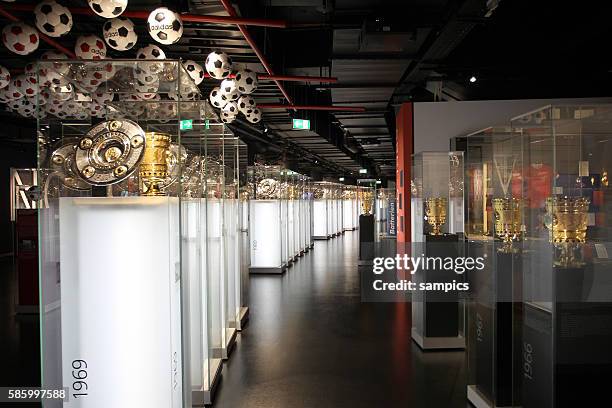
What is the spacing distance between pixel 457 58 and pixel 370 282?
479 cm

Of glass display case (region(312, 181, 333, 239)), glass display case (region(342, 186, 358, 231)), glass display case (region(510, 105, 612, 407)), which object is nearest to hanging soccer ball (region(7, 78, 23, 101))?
glass display case (region(510, 105, 612, 407))

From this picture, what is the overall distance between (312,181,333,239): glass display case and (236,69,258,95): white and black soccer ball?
15921 millimetres

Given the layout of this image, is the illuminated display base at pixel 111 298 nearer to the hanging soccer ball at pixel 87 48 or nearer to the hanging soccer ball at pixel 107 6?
the hanging soccer ball at pixel 107 6

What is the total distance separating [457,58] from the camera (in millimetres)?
10664

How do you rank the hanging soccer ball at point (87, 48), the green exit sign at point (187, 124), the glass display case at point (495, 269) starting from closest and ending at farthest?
the green exit sign at point (187, 124) < the glass display case at point (495, 269) < the hanging soccer ball at point (87, 48)

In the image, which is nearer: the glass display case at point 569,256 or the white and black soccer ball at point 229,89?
the glass display case at point 569,256

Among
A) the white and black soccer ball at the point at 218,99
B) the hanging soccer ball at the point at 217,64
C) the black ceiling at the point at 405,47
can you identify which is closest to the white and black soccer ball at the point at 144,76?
the hanging soccer ball at the point at 217,64

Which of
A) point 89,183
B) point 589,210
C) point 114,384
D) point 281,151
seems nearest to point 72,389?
point 114,384

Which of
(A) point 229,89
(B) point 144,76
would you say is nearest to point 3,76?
(A) point 229,89

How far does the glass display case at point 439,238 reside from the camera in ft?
20.6

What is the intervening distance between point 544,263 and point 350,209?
29.1m

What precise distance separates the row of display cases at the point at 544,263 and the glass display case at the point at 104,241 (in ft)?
7.24

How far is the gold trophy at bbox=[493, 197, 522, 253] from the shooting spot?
158 inches

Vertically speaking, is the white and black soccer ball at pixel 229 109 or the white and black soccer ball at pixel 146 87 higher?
the white and black soccer ball at pixel 229 109
